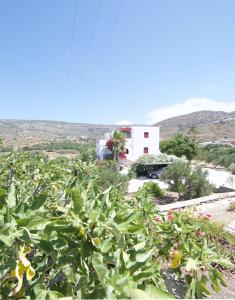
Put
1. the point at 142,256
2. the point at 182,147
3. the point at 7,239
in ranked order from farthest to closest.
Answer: the point at 182,147 < the point at 142,256 < the point at 7,239

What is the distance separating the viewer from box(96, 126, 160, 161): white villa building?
41.9m

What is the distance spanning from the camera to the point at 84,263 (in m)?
1.36

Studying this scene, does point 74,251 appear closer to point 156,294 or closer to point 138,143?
point 156,294

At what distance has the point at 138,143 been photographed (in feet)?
139

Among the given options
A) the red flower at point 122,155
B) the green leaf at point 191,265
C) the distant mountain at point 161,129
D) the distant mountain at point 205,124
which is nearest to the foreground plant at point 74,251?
the green leaf at point 191,265

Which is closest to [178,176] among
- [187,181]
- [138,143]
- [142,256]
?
[187,181]

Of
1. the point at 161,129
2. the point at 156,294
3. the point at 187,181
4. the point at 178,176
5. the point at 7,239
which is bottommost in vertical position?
the point at 187,181

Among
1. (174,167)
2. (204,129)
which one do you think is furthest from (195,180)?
(204,129)

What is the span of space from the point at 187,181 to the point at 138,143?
2434 cm

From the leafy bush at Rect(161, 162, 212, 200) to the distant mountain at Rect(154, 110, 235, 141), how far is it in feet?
272

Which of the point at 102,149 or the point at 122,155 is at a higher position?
the point at 102,149

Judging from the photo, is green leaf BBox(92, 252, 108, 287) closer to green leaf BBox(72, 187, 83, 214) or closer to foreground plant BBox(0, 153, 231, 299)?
foreground plant BBox(0, 153, 231, 299)

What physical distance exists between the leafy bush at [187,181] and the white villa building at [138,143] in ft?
74.2

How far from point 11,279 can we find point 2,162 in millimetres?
3589
